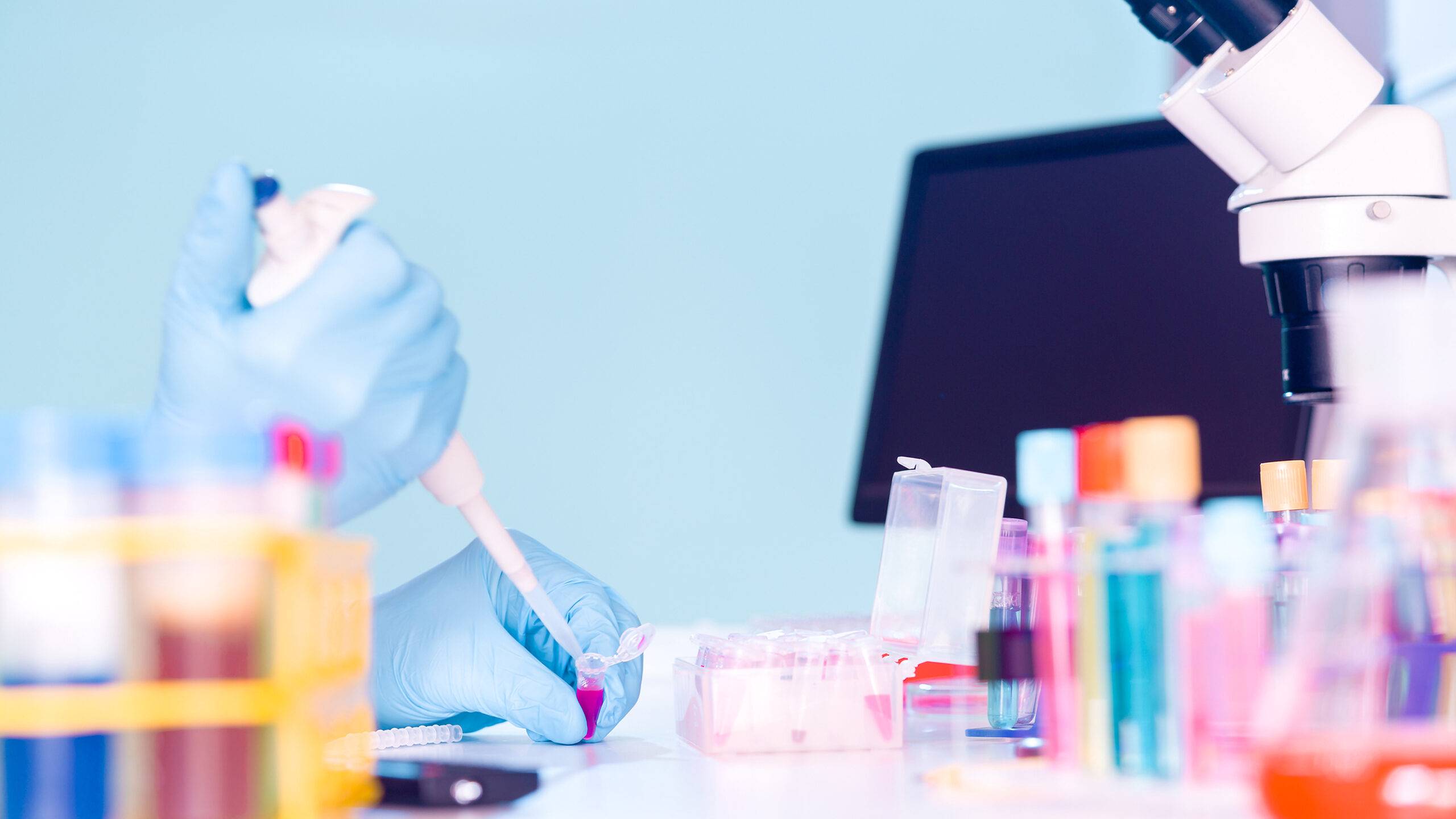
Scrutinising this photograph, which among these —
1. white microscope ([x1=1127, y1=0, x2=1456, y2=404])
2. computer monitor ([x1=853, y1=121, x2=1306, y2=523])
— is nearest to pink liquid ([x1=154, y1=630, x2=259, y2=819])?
white microscope ([x1=1127, y1=0, x2=1456, y2=404])

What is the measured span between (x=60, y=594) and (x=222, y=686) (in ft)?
0.26

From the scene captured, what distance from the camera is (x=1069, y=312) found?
1.60 meters

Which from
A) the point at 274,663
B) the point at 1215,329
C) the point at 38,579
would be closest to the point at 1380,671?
the point at 274,663

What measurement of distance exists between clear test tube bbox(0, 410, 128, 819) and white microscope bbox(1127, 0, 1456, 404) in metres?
0.71

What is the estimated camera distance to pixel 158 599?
0.50 m

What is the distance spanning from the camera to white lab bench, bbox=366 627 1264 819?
1.93 ft

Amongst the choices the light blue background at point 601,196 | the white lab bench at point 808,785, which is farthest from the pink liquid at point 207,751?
the light blue background at point 601,196

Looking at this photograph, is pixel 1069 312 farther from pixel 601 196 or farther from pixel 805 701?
pixel 601 196

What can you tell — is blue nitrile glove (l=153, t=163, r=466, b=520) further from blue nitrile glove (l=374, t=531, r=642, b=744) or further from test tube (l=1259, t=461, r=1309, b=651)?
test tube (l=1259, t=461, r=1309, b=651)

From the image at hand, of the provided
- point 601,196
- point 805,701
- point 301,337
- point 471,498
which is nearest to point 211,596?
point 301,337

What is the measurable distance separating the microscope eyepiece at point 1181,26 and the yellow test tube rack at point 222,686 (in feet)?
2.15

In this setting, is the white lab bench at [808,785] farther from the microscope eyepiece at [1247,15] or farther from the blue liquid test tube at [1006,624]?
the microscope eyepiece at [1247,15]

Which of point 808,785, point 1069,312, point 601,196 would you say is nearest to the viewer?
point 808,785

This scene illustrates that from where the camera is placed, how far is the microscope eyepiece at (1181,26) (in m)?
0.83
